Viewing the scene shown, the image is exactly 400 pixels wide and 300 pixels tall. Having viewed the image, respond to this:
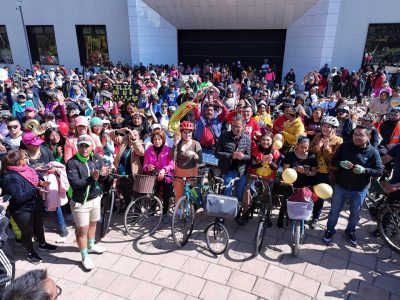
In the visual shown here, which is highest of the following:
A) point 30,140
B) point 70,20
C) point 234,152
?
point 70,20

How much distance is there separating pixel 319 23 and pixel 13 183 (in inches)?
698

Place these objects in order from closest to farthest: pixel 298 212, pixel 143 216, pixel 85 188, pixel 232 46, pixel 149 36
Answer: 1. pixel 85 188
2. pixel 298 212
3. pixel 143 216
4. pixel 149 36
5. pixel 232 46

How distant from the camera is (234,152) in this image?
15.1 ft

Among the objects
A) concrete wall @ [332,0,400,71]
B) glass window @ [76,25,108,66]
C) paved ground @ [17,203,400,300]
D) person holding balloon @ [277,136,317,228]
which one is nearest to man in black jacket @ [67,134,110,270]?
paved ground @ [17,203,400,300]

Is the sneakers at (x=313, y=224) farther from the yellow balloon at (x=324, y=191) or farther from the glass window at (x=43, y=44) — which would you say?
the glass window at (x=43, y=44)

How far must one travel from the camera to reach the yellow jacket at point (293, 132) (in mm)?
5492

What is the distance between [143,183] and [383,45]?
59.0ft

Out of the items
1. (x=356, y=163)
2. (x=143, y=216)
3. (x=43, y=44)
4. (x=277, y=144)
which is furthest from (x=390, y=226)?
(x=43, y=44)

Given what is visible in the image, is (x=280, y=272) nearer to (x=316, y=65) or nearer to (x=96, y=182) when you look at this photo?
(x=96, y=182)

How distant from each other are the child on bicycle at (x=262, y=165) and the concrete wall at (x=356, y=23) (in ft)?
51.1

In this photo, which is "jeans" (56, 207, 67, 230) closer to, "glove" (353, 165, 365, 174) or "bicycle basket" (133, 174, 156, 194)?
"bicycle basket" (133, 174, 156, 194)

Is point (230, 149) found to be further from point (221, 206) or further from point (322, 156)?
point (322, 156)

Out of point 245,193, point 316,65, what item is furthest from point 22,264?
point 316,65

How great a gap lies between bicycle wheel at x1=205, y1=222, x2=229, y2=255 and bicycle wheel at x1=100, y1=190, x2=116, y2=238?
1619 millimetres
